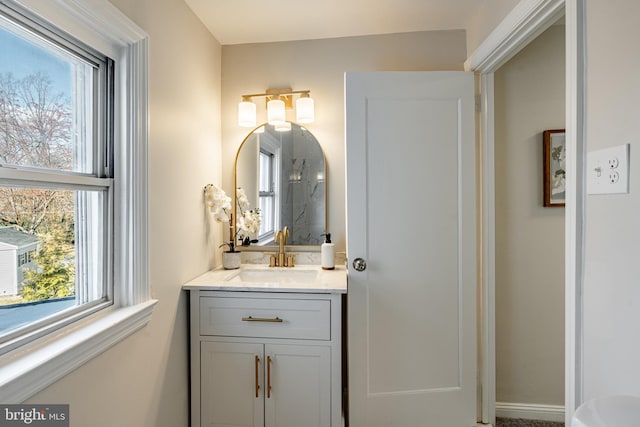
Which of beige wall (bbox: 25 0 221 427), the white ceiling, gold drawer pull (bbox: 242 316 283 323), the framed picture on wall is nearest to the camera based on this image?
beige wall (bbox: 25 0 221 427)

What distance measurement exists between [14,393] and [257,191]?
1.58 meters

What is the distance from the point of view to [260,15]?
1871 millimetres

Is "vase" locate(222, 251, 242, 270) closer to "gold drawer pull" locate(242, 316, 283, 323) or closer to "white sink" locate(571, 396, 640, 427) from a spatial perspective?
"gold drawer pull" locate(242, 316, 283, 323)

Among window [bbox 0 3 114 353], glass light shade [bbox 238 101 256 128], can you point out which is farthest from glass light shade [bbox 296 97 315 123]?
window [bbox 0 3 114 353]

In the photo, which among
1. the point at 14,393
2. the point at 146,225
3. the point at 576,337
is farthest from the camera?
the point at 146,225

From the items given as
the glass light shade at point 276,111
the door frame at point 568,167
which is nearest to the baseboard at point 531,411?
the door frame at point 568,167

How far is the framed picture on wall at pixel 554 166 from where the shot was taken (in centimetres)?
194

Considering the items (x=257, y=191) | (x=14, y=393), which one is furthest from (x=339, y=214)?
(x=14, y=393)

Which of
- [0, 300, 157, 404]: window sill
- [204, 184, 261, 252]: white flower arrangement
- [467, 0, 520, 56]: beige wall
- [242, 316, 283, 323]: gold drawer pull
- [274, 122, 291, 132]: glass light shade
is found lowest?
[242, 316, 283, 323]: gold drawer pull

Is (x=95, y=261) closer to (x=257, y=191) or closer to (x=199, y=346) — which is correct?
(x=199, y=346)

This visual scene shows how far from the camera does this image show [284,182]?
221 centimetres

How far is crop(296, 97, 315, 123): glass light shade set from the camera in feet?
6.84

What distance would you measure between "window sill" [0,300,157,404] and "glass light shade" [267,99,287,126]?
133cm

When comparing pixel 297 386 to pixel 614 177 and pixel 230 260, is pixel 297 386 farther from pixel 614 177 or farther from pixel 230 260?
pixel 614 177
